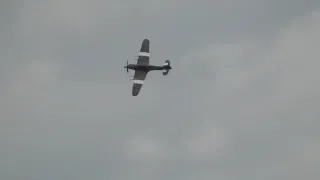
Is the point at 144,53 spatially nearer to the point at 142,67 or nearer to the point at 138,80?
the point at 142,67

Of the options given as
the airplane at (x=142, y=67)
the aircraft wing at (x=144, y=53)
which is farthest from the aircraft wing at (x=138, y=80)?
the aircraft wing at (x=144, y=53)

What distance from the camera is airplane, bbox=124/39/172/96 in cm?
15512

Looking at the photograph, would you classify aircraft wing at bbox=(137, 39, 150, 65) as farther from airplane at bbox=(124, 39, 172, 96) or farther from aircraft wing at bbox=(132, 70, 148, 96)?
aircraft wing at bbox=(132, 70, 148, 96)

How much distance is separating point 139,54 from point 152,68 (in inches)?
299

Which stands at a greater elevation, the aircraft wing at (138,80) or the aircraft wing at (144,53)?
the aircraft wing at (144,53)

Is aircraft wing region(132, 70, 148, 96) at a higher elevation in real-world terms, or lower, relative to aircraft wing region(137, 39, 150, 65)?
lower

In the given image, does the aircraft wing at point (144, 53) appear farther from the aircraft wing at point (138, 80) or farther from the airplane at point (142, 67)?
the aircraft wing at point (138, 80)

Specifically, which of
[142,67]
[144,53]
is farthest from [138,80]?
[144,53]

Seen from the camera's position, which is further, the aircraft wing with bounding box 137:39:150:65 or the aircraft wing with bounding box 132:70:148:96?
the aircraft wing with bounding box 137:39:150:65

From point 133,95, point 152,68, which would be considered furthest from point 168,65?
point 133,95

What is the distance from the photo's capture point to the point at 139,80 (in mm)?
156375

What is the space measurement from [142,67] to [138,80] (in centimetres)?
633

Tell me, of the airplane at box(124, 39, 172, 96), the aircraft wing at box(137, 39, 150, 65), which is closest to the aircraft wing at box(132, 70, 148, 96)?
the airplane at box(124, 39, 172, 96)

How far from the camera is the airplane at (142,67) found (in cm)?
15512
